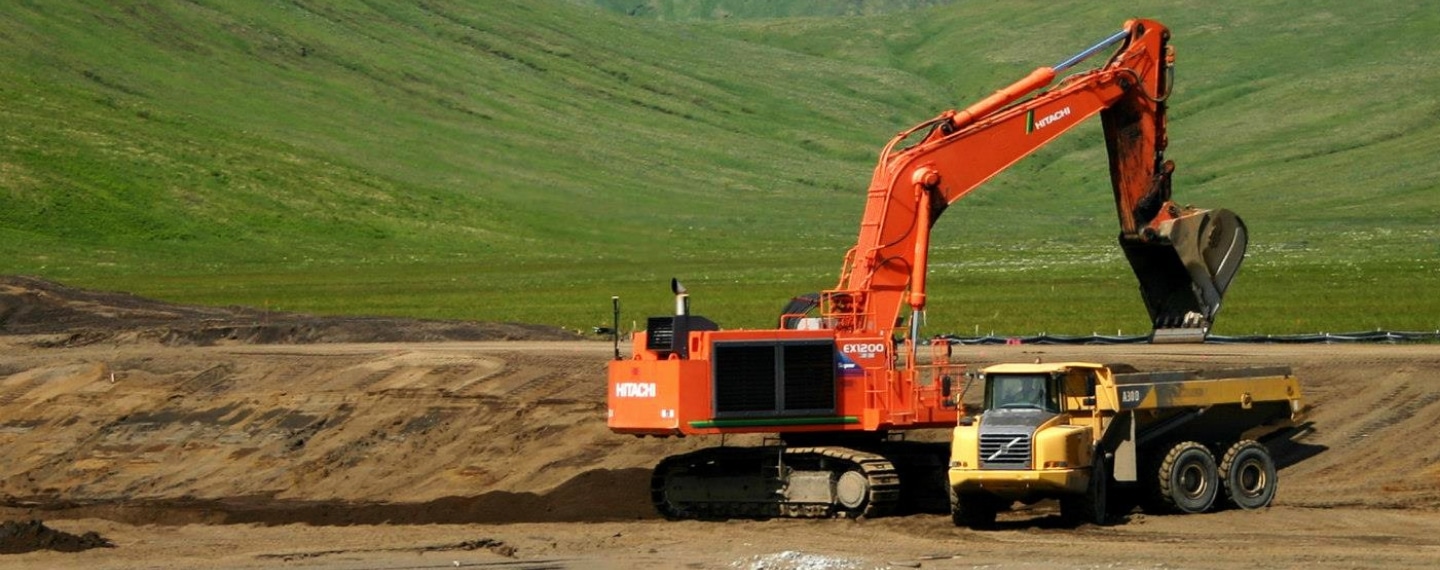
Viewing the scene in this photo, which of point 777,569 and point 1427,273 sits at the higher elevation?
point 1427,273

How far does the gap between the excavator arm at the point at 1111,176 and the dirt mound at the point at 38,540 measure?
10724mm

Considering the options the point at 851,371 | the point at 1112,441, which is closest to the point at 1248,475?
the point at 1112,441

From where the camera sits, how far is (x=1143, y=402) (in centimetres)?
2900

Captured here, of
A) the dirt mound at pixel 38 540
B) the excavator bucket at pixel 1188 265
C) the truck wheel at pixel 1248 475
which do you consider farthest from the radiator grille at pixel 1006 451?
the dirt mound at pixel 38 540

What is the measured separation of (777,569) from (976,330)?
111 ft

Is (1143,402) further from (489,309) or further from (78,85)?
(78,85)

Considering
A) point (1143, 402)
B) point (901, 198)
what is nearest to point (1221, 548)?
point (1143, 402)

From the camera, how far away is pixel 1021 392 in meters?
28.4

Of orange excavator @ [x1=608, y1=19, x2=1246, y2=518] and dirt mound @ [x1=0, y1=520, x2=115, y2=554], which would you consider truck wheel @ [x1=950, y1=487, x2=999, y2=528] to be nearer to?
orange excavator @ [x1=608, y1=19, x2=1246, y2=518]

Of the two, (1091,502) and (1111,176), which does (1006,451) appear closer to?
(1091,502)

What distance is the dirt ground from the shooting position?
27.2 m

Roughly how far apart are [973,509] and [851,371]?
2766 millimetres

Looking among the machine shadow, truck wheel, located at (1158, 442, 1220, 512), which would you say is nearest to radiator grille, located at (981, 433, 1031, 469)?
truck wheel, located at (1158, 442, 1220, 512)

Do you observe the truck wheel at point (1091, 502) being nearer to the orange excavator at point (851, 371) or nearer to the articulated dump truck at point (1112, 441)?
the articulated dump truck at point (1112, 441)
